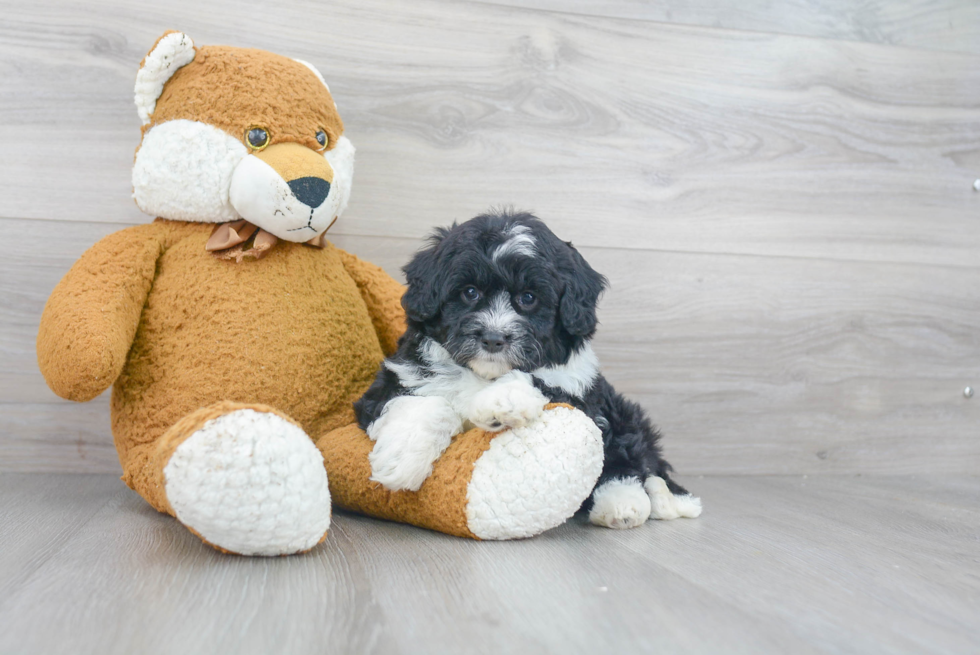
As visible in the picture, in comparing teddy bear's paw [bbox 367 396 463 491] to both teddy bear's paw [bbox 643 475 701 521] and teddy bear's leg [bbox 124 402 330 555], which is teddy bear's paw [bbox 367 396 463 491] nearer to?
teddy bear's leg [bbox 124 402 330 555]

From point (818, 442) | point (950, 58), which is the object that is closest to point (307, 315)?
point (818, 442)

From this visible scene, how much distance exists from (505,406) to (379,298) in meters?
0.64

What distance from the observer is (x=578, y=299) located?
1.45m

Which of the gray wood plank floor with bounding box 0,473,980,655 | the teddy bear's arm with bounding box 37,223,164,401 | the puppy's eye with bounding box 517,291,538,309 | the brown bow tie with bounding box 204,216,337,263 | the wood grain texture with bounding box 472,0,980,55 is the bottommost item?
the gray wood plank floor with bounding box 0,473,980,655

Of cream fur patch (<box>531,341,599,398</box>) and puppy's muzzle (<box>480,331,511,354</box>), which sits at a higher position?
puppy's muzzle (<box>480,331,511,354</box>)

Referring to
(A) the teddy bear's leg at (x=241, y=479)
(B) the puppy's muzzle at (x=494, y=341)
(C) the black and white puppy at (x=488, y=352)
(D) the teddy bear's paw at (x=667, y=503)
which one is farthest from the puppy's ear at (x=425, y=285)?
(D) the teddy bear's paw at (x=667, y=503)

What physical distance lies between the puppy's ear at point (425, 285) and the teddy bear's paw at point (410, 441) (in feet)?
0.55

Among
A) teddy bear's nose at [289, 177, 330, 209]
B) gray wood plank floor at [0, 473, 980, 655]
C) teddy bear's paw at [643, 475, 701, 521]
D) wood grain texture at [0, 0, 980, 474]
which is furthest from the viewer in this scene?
wood grain texture at [0, 0, 980, 474]

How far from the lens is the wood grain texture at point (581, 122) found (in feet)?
6.29

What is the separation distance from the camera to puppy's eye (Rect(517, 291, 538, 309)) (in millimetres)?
1416

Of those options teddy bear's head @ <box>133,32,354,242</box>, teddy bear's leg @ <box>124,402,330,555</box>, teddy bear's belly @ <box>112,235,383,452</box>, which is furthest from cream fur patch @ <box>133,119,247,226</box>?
teddy bear's leg @ <box>124,402,330,555</box>

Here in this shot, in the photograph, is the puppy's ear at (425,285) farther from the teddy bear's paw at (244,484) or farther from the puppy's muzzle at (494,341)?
the teddy bear's paw at (244,484)

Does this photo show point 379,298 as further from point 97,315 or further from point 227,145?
point 97,315

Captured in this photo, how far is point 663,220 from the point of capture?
2223 mm
